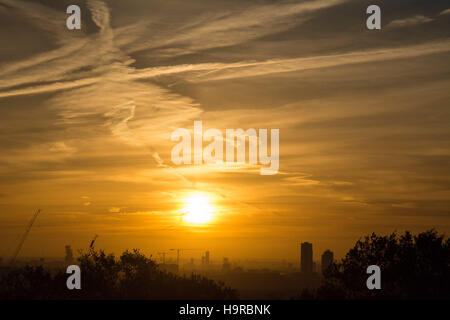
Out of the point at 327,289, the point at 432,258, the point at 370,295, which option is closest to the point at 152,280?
the point at 327,289

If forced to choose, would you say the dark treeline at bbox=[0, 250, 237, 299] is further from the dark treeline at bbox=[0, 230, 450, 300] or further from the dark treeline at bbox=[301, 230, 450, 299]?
the dark treeline at bbox=[301, 230, 450, 299]

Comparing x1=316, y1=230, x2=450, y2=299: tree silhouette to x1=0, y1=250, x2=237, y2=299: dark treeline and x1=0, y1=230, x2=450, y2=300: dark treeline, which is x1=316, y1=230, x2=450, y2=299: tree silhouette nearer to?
x1=0, y1=230, x2=450, y2=300: dark treeline

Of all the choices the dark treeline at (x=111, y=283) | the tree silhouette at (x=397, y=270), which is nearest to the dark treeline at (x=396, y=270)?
the tree silhouette at (x=397, y=270)

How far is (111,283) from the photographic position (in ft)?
290

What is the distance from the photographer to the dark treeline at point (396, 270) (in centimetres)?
6819

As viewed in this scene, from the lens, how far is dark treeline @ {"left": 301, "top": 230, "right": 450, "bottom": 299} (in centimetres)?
6819

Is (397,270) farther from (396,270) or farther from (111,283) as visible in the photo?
(111,283)

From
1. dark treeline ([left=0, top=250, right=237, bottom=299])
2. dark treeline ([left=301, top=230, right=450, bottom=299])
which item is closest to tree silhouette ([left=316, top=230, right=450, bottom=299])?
dark treeline ([left=301, top=230, right=450, bottom=299])

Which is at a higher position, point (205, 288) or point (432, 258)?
point (432, 258)

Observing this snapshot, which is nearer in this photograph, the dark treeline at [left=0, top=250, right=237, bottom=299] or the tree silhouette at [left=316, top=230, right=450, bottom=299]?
the tree silhouette at [left=316, top=230, right=450, bottom=299]

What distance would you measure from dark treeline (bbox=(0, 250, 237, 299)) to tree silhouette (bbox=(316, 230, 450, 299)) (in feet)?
71.4
